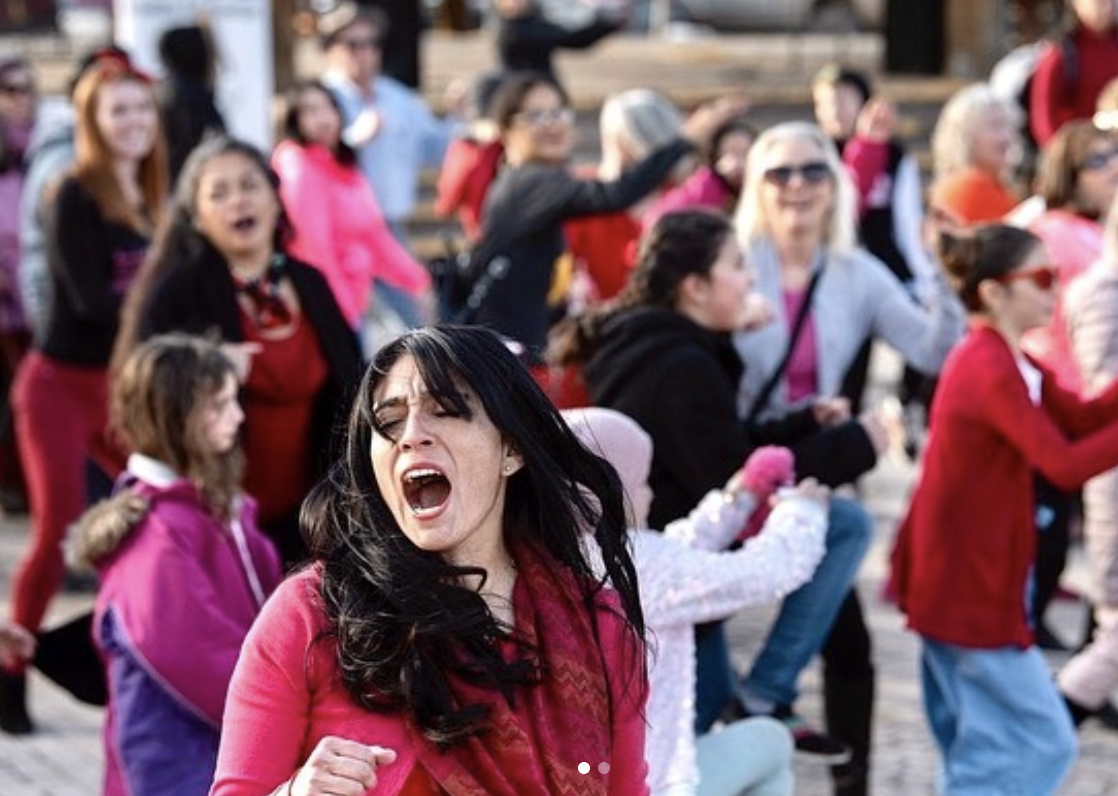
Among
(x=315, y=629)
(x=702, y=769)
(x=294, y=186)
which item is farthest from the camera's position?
(x=294, y=186)

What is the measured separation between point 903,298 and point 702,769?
82.0 inches

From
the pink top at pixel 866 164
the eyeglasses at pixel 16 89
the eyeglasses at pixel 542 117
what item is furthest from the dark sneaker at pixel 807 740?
the eyeglasses at pixel 16 89

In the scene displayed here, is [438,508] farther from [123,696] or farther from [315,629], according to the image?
[123,696]

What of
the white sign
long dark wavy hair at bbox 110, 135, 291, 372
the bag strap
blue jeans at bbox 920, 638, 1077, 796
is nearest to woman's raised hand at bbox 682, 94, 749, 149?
the white sign

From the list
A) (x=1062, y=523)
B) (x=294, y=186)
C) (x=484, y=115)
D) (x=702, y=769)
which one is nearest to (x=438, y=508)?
(x=702, y=769)

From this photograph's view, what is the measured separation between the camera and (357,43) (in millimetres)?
11430

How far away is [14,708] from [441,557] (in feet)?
13.2

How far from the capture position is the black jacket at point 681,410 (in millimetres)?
5543

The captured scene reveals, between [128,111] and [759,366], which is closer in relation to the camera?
[759,366]

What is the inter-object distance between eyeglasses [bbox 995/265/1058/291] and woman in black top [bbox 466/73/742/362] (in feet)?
6.28

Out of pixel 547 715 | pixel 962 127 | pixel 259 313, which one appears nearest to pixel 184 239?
pixel 259 313

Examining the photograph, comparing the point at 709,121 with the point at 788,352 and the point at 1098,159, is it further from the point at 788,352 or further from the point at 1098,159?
the point at 788,352

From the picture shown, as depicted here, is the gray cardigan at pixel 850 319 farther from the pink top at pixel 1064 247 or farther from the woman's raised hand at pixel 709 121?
the woman's raised hand at pixel 709 121

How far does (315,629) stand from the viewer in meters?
3.22
